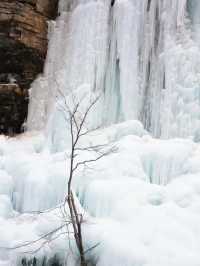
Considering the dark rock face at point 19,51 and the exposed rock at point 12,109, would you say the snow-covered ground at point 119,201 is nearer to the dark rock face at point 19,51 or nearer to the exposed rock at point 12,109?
the exposed rock at point 12,109

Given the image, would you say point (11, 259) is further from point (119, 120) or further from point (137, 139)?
point (119, 120)

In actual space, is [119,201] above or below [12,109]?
below

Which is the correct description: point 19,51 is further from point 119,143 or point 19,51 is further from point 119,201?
point 119,201

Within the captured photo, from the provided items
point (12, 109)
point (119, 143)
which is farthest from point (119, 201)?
point (12, 109)

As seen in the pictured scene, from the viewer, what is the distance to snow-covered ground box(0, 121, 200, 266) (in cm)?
653

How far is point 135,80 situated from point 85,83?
3.17ft

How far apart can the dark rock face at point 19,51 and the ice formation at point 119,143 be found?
229 mm

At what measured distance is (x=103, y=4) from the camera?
10.6 metres

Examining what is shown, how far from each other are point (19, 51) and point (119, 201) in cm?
471

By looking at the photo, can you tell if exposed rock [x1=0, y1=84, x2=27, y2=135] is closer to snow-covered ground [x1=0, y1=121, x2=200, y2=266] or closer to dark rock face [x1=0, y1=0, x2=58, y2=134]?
dark rock face [x1=0, y1=0, x2=58, y2=134]

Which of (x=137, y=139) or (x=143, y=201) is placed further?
(x=137, y=139)

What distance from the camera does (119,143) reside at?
871 cm

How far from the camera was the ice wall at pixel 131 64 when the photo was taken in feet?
31.5

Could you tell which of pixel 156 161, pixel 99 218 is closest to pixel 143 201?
pixel 99 218
